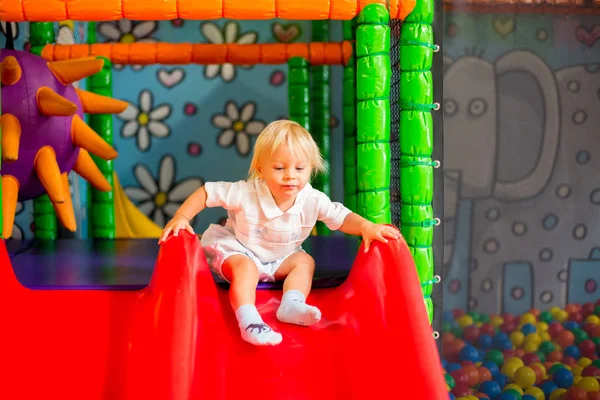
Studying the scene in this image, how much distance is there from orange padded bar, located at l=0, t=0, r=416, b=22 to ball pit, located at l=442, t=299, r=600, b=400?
945mm

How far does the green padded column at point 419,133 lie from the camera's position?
6.48ft

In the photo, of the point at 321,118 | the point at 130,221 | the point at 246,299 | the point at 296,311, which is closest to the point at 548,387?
the point at 296,311

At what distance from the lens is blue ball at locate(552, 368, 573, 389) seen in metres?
2.08

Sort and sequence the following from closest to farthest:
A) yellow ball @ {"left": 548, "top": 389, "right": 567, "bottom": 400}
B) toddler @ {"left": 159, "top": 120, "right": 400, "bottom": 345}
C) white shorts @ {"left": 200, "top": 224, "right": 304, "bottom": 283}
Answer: toddler @ {"left": 159, "top": 120, "right": 400, "bottom": 345} < white shorts @ {"left": 200, "top": 224, "right": 304, "bottom": 283} < yellow ball @ {"left": 548, "top": 389, "right": 567, "bottom": 400}

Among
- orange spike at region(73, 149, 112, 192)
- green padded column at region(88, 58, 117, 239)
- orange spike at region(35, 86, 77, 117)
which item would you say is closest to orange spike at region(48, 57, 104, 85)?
orange spike at region(35, 86, 77, 117)

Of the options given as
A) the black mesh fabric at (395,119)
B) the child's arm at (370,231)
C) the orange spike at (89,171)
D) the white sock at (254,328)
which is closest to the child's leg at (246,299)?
the white sock at (254,328)

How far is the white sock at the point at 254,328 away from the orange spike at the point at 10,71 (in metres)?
1.26

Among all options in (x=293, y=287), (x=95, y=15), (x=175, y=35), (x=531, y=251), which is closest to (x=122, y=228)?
(x=175, y=35)

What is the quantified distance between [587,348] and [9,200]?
190 cm

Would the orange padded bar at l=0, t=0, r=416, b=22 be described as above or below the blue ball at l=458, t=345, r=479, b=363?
above

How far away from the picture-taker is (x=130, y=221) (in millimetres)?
3795

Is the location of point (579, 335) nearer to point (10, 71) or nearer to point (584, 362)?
point (584, 362)

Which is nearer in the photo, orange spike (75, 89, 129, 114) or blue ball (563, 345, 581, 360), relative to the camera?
blue ball (563, 345, 581, 360)

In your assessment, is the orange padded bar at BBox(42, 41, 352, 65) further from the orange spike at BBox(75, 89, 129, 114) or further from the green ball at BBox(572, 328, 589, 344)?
the green ball at BBox(572, 328, 589, 344)
